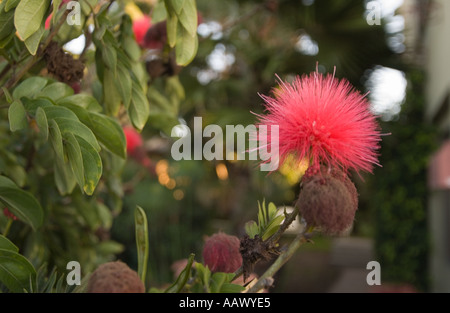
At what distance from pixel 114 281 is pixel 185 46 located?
2.13ft

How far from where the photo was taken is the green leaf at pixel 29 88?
40.1 inches

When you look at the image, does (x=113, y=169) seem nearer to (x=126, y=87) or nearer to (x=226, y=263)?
(x=126, y=87)

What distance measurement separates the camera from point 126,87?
1.11 meters

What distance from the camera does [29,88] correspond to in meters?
1.03

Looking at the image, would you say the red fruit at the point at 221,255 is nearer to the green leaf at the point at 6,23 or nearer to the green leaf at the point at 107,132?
the green leaf at the point at 107,132

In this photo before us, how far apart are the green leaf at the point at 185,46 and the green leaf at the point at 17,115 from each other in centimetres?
36

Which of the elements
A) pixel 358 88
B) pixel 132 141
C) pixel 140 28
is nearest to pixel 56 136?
pixel 140 28

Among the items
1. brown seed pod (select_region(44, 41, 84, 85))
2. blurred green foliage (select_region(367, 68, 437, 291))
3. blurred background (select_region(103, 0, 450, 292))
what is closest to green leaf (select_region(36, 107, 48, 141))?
brown seed pod (select_region(44, 41, 84, 85))

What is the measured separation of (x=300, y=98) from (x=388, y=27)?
14.4 feet

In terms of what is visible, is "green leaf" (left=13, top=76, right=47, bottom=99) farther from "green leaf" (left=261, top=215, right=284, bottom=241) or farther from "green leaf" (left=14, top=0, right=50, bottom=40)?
"green leaf" (left=261, top=215, right=284, bottom=241)

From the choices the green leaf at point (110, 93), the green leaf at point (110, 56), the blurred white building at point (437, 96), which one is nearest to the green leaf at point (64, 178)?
the green leaf at point (110, 93)

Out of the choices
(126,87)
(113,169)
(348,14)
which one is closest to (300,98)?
(126,87)

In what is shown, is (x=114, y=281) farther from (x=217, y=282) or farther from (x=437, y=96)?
(x=437, y=96)
